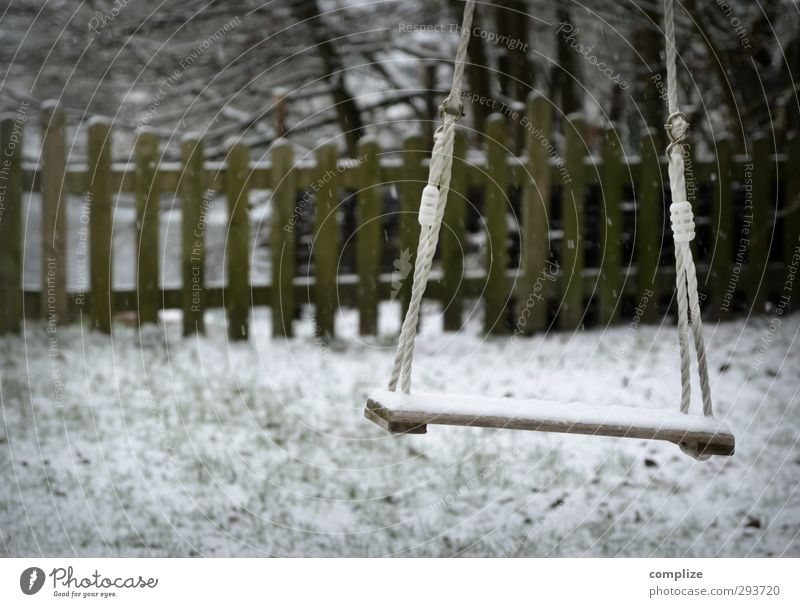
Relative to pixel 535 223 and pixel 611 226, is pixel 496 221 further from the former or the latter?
pixel 611 226

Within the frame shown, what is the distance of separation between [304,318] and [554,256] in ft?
3.75

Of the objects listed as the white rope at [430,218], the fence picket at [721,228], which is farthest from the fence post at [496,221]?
the white rope at [430,218]

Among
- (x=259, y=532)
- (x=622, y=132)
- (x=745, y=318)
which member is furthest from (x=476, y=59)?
(x=259, y=532)

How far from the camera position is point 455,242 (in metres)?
3.24

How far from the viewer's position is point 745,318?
341 centimetres

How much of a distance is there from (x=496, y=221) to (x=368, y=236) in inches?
20.9

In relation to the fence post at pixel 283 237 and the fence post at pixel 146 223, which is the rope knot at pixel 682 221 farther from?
the fence post at pixel 146 223

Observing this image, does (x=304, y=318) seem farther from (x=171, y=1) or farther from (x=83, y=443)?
(x=171, y=1)

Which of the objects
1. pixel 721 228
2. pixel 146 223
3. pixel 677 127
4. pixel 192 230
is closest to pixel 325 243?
pixel 192 230

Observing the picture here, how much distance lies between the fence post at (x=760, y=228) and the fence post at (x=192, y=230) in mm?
2343

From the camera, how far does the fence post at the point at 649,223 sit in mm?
3332

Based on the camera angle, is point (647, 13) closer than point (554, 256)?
No

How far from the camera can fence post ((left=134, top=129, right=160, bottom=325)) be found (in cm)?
307

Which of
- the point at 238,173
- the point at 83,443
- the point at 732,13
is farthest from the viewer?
the point at 732,13
